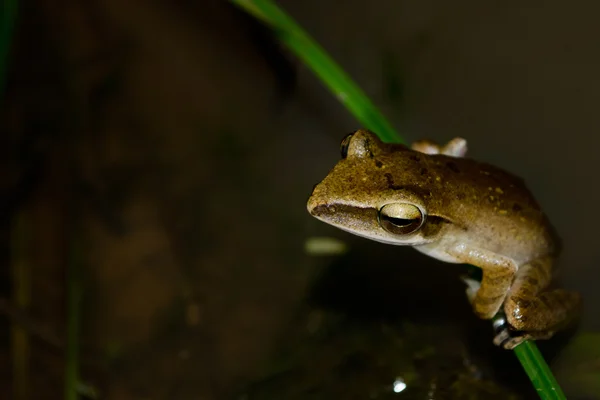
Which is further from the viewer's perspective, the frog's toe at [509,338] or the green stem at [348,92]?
the frog's toe at [509,338]

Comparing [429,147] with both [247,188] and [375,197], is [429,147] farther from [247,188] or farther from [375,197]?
[247,188]

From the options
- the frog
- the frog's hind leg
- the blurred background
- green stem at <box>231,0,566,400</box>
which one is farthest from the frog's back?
the blurred background

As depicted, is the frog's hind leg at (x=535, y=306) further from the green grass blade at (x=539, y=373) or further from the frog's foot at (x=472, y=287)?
the frog's foot at (x=472, y=287)

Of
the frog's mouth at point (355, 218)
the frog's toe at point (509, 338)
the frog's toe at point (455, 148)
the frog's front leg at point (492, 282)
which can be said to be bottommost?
the frog's toe at point (509, 338)

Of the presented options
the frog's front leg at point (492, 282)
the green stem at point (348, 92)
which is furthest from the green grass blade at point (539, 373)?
the frog's front leg at point (492, 282)

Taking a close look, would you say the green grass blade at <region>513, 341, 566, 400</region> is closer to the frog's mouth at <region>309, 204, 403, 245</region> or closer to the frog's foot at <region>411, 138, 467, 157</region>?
the frog's mouth at <region>309, 204, 403, 245</region>

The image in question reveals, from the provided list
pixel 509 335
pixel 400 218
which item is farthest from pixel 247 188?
pixel 509 335
